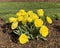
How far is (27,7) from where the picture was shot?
7941 millimetres

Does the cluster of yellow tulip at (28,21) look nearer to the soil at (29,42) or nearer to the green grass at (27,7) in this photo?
the soil at (29,42)

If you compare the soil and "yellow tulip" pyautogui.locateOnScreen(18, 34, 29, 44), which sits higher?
"yellow tulip" pyautogui.locateOnScreen(18, 34, 29, 44)

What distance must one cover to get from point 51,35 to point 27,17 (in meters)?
0.74

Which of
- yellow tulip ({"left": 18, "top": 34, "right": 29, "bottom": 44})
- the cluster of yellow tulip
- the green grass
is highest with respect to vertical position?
the cluster of yellow tulip

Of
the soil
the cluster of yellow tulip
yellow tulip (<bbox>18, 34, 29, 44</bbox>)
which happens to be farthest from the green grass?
yellow tulip (<bbox>18, 34, 29, 44</bbox>)

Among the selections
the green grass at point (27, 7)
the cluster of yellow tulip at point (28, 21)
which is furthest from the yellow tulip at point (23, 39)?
the green grass at point (27, 7)

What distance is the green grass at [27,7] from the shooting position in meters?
7.63

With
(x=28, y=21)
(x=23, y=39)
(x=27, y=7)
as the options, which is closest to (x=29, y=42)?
(x=23, y=39)

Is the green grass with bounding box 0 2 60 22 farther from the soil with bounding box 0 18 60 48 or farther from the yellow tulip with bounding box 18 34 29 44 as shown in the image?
the yellow tulip with bounding box 18 34 29 44

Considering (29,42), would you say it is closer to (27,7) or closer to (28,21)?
(28,21)

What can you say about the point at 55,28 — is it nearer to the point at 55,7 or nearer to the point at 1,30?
the point at 1,30

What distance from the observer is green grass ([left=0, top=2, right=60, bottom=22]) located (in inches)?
300

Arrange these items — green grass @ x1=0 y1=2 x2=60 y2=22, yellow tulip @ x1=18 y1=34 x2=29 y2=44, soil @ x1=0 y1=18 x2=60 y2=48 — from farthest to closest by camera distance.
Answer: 1. green grass @ x1=0 y1=2 x2=60 y2=22
2. soil @ x1=0 y1=18 x2=60 y2=48
3. yellow tulip @ x1=18 y1=34 x2=29 y2=44

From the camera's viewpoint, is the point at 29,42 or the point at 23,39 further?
the point at 29,42
